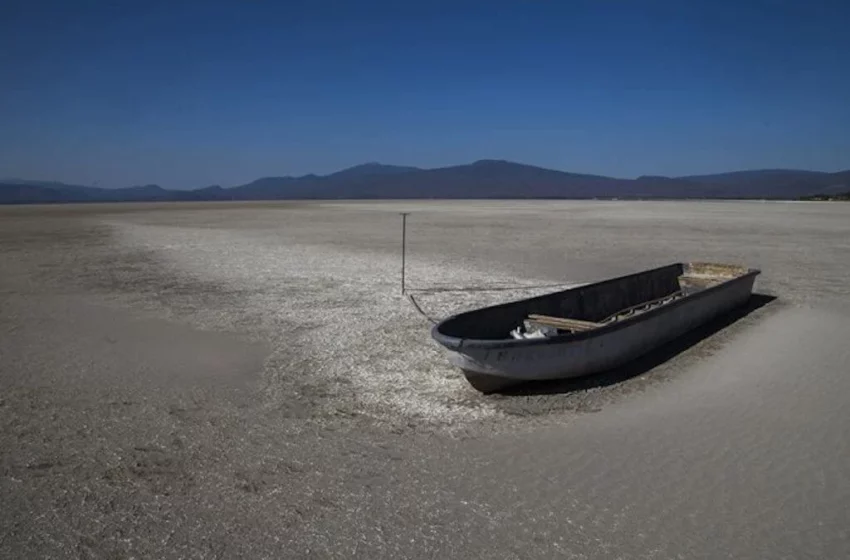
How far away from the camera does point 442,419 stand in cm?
500

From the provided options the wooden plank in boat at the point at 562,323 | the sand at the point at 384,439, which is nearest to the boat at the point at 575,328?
the wooden plank in boat at the point at 562,323

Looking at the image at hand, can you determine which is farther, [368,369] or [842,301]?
[842,301]

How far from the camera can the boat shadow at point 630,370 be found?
5.49 meters

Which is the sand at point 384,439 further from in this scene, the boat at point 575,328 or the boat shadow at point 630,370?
the boat at point 575,328

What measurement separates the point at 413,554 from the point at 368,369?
3.23m

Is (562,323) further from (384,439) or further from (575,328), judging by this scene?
(384,439)

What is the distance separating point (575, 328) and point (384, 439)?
2.58 metres

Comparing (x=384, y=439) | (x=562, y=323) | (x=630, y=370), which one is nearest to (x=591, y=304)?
(x=562, y=323)

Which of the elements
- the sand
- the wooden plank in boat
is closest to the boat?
the wooden plank in boat

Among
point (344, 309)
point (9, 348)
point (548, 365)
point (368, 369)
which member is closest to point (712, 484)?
point (548, 365)

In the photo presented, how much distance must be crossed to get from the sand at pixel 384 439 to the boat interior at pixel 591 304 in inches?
23.9

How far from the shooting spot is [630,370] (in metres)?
6.11

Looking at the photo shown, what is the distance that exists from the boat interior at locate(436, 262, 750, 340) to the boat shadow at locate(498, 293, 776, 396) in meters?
0.50

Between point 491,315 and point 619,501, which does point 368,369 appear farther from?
point 619,501
